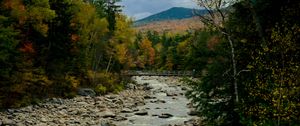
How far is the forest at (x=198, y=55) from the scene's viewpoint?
17.8 meters

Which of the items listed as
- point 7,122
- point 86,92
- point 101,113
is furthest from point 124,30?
point 7,122

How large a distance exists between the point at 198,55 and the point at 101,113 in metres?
17.8

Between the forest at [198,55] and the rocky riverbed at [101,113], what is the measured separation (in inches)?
67.6

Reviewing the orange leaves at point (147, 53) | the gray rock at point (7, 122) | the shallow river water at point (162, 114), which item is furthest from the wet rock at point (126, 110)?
the orange leaves at point (147, 53)

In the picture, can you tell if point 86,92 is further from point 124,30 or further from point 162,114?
point 124,30

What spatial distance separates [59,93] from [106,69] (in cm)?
2051

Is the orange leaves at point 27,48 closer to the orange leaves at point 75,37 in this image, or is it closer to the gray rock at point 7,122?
the orange leaves at point 75,37

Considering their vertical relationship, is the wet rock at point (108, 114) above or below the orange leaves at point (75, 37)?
below

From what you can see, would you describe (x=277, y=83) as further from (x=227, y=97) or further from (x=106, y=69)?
(x=106, y=69)

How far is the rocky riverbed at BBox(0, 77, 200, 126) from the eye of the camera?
3247cm

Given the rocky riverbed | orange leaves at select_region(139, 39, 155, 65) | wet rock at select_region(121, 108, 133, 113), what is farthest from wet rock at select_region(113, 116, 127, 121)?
orange leaves at select_region(139, 39, 155, 65)

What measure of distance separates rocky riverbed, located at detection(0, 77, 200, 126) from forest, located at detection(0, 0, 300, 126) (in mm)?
1716

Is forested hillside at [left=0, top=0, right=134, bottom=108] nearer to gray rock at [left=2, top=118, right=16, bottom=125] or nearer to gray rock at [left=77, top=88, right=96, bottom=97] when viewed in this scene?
gray rock at [left=77, top=88, right=96, bottom=97]

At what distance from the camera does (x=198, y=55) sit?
2217 cm
